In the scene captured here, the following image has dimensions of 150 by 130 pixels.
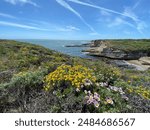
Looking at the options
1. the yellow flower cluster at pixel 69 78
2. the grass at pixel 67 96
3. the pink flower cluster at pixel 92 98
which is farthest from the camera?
the yellow flower cluster at pixel 69 78

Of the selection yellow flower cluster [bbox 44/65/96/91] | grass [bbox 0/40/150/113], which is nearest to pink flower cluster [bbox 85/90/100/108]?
grass [bbox 0/40/150/113]

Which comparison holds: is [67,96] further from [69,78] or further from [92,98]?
[92,98]

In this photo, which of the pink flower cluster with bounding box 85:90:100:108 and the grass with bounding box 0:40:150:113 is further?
the grass with bounding box 0:40:150:113

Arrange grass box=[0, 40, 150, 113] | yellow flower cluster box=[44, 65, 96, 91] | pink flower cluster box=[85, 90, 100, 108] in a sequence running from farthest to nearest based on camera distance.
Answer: yellow flower cluster box=[44, 65, 96, 91]
grass box=[0, 40, 150, 113]
pink flower cluster box=[85, 90, 100, 108]

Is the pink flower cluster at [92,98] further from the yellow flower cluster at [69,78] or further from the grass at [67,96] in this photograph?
the yellow flower cluster at [69,78]

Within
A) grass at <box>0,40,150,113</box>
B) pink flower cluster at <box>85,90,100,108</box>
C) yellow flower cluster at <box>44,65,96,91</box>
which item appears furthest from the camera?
yellow flower cluster at <box>44,65,96,91</box>

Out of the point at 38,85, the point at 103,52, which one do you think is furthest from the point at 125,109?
the point at 103,52

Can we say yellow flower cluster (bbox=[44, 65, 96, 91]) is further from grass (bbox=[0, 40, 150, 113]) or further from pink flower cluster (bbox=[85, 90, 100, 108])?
pink flower cluster (bbox=[85, 90, 100, 108])

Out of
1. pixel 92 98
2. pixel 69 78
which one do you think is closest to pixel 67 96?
pixel 69 78

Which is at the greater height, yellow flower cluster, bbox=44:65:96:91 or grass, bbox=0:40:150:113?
yellow flower cluster, bbox=44:65:96:91

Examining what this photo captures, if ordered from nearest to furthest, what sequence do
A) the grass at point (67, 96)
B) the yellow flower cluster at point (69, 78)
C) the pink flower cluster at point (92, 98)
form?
the pink flower cluster at point (92, 98) < the grass at point (67, 96) < the yellow flower cluster at point (69, 78)

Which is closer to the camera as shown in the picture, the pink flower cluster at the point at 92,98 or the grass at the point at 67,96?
the pink flower cluster at the point at 92,98

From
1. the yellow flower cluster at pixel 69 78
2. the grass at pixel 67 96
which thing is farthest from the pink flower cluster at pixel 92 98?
the yellow flower cluster at pixel 69 78

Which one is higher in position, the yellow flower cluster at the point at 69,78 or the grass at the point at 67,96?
the yellow flower cluster at the point at 69,78
